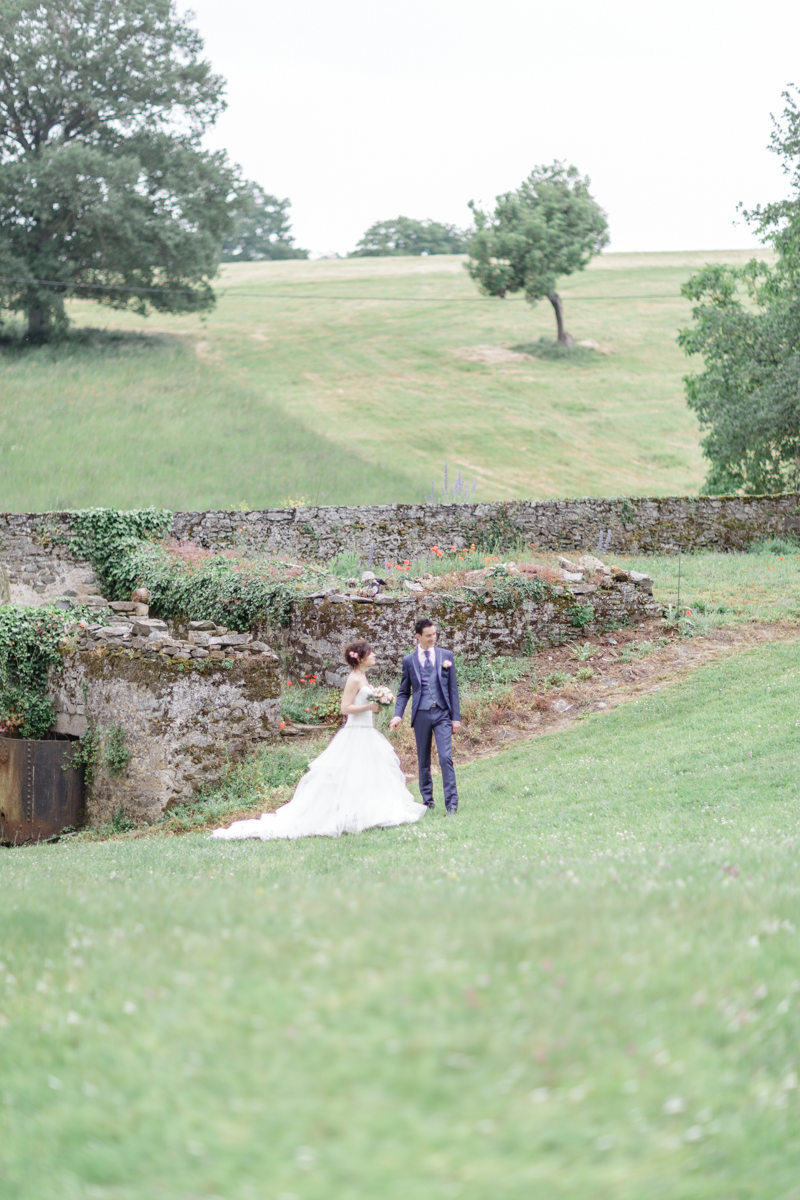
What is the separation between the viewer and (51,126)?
149 ft

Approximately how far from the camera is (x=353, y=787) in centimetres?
1059

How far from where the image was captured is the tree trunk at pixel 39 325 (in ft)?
154

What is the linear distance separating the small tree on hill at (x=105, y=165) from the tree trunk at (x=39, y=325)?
0.08 meters

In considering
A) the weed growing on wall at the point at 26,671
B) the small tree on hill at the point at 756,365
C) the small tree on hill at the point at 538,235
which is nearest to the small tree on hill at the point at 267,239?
the small tree on hill at the point at 538,235

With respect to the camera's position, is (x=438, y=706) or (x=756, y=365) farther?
(x=756, y=365)

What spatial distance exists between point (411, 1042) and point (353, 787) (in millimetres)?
7694

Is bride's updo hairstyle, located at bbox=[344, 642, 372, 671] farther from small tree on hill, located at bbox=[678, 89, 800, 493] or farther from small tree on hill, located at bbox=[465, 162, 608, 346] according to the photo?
small tree on hill, located at bbox=[465, 162, 608, 346]

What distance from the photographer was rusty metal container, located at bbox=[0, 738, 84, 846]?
45.7ft

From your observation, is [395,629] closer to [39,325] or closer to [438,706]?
[438,706]

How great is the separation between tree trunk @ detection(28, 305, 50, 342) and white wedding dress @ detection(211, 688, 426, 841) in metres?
43.6

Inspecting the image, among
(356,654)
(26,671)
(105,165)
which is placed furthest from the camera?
(105,165)

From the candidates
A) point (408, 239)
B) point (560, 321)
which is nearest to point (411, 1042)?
point (560, 321)

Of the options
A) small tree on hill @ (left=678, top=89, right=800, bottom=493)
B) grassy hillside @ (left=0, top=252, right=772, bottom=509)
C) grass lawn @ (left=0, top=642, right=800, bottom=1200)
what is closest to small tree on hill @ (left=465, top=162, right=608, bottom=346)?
grassy hillside @ (left=0, top=252, right=772, bottom=509)

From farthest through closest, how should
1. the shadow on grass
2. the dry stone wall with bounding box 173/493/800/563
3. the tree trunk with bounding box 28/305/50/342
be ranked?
the tree trunk with bounding box 28/305/50/342 < the shadow on grass < the dry stone wall with bounding box 173/493/800/563
